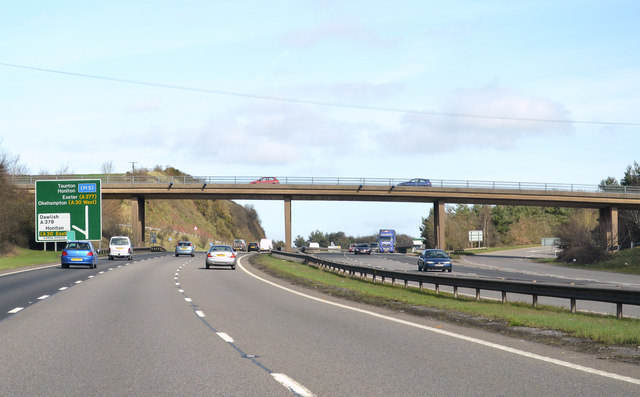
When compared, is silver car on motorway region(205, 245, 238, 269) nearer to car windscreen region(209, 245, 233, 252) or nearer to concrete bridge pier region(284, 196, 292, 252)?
car windscreen region(209, 245, 233, 252)

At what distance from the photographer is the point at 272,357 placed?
10.3 meters

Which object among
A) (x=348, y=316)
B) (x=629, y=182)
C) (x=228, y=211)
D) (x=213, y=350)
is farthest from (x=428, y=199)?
(x=228, y=211)

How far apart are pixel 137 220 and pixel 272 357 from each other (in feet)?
262

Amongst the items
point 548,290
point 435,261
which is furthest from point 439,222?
point 548,290

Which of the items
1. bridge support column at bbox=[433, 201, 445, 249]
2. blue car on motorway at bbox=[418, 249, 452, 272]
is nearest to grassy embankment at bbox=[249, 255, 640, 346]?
blue car on motorway at bbox=[418, 249, 452, 272]

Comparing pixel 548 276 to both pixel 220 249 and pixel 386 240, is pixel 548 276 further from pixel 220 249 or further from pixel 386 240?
pixel 386 240

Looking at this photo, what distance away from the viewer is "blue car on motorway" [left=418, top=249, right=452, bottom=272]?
44.6 m

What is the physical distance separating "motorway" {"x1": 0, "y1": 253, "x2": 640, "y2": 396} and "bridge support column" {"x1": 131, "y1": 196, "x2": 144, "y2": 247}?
6941 centimetres

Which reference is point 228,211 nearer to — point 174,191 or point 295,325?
point 174,191

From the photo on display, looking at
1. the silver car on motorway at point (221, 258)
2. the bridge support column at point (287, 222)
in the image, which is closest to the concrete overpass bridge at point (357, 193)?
the bridge support column at point (287, 222)

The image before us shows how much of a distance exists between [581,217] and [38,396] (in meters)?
148

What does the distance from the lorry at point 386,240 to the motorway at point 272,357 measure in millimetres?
83693

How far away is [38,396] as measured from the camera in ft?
24.7

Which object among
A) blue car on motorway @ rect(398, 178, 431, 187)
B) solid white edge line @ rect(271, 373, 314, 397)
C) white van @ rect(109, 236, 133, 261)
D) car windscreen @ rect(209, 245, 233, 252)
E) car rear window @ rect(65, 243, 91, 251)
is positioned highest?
blue car on motorway @ rect(398, 178, 431, 187)
